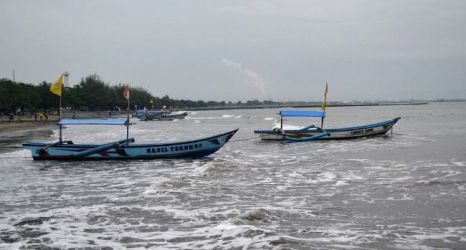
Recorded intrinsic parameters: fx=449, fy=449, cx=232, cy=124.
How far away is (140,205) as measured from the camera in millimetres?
13594

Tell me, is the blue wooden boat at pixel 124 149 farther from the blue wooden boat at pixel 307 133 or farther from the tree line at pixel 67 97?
the tree line at pixel 67 97

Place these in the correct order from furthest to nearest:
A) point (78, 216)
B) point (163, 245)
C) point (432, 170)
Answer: point (432, 170) < point (78, 216) < point (163, 245)

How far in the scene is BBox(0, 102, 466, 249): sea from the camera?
32.9 feet

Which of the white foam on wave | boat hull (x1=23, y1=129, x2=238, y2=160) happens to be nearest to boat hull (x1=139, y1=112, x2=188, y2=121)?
boat hull (x1=23, y1=129, x2=238, y2=160)

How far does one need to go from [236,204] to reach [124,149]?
12.3m

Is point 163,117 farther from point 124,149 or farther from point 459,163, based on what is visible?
point 459,163

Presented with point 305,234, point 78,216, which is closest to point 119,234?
point 78,216

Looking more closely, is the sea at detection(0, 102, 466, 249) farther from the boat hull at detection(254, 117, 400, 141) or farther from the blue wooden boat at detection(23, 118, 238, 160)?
the boat hull at detection(254, 117, 400, 141)

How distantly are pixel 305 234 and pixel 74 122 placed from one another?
18577mm

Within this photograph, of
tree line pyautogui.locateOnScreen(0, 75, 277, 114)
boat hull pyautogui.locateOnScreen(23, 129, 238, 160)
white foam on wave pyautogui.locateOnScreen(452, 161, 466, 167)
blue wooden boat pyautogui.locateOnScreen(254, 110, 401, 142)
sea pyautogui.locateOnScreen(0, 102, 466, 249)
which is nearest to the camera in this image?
sea pyautogui.locateOnScreen(0, 102, 466, 249)

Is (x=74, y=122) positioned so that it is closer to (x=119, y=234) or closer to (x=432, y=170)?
(x=119, y=234)

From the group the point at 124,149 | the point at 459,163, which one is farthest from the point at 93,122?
the point at 459,163

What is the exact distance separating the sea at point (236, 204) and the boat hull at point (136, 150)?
0.43 m

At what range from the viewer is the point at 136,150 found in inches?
949
